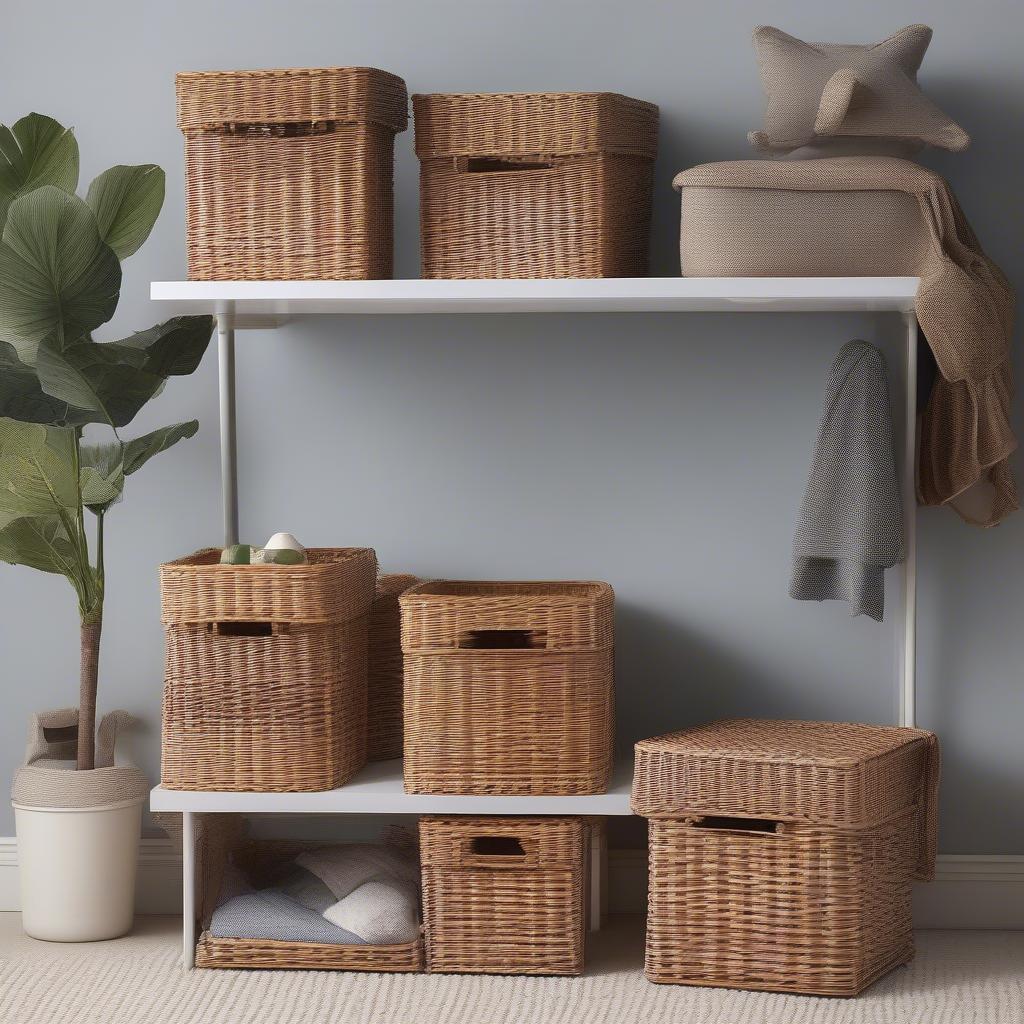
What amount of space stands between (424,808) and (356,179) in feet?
3.03

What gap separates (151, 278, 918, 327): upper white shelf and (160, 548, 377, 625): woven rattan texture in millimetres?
394

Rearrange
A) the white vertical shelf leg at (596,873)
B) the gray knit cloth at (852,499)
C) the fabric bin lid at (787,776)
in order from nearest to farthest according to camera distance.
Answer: the fabric bin lid at (787,776)
the gray knit cloth at (852,499)
the white vertical shelf leg at (596,873)

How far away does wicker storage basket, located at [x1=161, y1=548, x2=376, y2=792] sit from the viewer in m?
2.07

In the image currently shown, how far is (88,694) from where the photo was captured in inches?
89.1

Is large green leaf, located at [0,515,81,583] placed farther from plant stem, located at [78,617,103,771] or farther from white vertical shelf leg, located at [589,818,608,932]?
white vertical shelf leg, located at [589,818,608,932]

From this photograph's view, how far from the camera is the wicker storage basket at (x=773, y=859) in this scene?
1.98 meters

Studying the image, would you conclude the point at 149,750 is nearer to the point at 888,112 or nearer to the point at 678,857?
the point at 678,857

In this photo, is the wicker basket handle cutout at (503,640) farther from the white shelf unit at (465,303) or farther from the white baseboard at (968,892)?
the white baseboard at (968,892)

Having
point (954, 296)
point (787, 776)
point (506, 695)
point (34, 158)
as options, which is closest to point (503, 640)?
point (506, 695)

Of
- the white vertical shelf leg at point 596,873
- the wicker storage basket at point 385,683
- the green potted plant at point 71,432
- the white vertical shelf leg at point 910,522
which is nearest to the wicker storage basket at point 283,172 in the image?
the green potted plant at point 71,432

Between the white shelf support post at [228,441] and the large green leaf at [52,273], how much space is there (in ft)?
1.01

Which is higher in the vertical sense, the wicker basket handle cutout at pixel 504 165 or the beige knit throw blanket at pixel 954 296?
the wicker basket handle cutout at pixel 504 165

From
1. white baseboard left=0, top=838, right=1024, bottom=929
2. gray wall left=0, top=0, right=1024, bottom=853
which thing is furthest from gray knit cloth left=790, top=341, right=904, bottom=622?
white baseboard left=0, top=838, right=1024, bottom=929

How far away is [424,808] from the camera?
2094 mm
